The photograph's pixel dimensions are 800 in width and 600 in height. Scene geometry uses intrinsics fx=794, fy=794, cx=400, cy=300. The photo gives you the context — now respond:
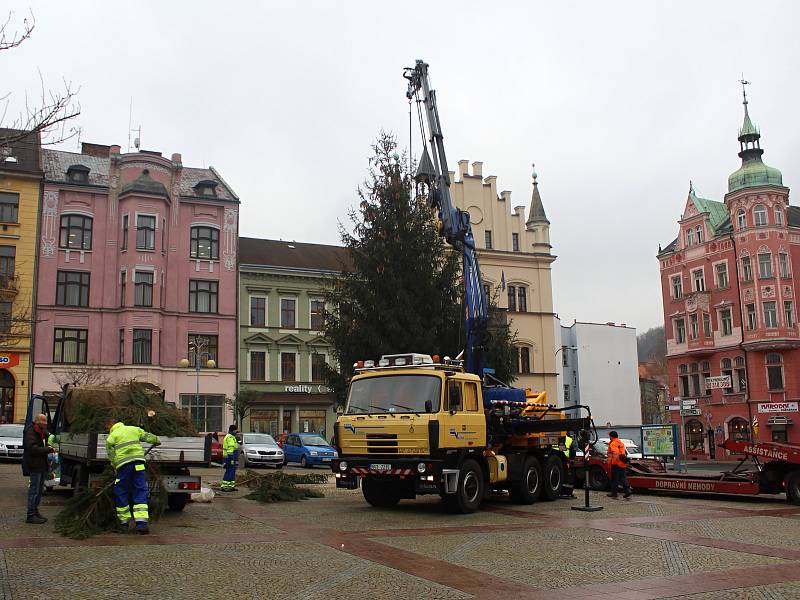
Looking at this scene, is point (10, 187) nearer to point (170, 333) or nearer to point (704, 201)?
point (170, 333)

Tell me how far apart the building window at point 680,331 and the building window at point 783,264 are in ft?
26.5

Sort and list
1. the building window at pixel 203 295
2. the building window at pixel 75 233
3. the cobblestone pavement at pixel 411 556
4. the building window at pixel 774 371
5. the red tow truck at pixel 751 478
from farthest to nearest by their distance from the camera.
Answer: the building window at pixel 774 371
the building window at pixel 203 295
the building window at pixel 75 233
the red tow truck at pixel 751 478
the cobblestone pavement at pixel 411 556

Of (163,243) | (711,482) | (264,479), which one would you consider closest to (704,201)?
(163,243)

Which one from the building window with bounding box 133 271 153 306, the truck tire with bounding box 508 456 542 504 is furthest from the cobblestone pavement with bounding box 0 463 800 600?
the building window with bounding box 133 271 153 306

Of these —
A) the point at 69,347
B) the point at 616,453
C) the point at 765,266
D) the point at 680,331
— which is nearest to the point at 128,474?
the point at 616,453

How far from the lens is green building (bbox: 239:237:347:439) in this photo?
47.9 m

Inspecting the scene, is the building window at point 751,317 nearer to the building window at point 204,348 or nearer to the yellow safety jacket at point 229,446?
the building window at point 204,348

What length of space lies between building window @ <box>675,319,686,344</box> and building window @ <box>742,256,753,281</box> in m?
6.31

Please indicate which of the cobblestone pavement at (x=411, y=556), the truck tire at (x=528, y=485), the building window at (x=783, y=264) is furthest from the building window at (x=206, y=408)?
the building window at (x=783, y=264)

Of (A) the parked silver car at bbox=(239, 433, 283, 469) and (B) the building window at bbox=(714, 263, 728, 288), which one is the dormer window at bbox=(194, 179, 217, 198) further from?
(B) the building window at bbox=(714, 263, 728, 288)

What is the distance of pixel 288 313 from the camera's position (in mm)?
49750

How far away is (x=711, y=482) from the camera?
744 inches

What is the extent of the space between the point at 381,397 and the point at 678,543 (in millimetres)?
6259

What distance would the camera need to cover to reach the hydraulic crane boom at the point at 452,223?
68.2 feet
